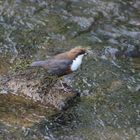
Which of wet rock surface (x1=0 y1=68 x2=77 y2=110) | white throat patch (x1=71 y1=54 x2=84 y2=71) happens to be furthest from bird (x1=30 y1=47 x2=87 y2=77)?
wet rock surface (x1=0 y1=68 x2=77 y2=110)

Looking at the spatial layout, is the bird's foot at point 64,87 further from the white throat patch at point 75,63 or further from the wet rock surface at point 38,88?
the white throat patch at point 75,63

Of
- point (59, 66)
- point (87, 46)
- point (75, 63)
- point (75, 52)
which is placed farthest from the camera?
point (87, 46)

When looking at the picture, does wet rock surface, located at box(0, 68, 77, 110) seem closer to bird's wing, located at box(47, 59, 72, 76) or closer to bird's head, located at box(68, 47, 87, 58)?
bird's wing, located at box(47, 59, 72, 76)

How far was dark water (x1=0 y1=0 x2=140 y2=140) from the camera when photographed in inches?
297

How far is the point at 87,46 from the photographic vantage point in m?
10.4

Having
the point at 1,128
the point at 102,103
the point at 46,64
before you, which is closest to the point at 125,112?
the point at 102,103

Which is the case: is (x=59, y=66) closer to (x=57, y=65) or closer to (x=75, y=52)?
(x=57, y=65)

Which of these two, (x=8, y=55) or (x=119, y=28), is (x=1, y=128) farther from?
(x=119, y=28)

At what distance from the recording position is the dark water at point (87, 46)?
7555mm

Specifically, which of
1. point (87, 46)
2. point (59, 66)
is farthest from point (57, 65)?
point (87, 46)

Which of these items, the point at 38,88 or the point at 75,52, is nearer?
the point at 38,88

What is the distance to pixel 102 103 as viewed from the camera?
27.2ft

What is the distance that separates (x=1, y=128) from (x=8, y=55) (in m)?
2.75

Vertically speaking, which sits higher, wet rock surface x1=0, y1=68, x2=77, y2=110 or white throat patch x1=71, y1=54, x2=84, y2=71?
white throat patch x1=71, y1=54, x2=84, y2=71
